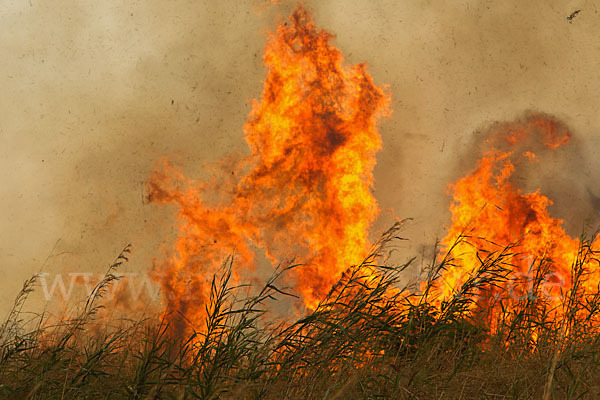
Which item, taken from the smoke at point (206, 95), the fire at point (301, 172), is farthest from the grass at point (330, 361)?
the smoke at point (206, 95)

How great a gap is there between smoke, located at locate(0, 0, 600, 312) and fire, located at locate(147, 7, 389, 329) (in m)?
0.18

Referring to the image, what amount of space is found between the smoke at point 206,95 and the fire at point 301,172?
18 cm

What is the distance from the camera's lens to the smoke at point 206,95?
20.8 ft

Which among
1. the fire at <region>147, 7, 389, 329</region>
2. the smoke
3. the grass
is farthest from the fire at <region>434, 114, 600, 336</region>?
the grass

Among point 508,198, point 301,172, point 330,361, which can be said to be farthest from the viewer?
point 301,172

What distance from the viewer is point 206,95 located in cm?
643

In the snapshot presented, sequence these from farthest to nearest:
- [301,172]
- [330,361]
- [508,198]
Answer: [301,172], [508,198], [330,361]

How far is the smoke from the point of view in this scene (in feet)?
20.8

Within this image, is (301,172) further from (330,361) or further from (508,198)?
(330,361)

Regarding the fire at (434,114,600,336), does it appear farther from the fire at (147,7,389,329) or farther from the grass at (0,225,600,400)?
the grass at (0,225,600,400)

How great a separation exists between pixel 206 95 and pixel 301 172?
1476 mm

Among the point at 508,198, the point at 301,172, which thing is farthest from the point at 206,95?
the point at 508,198

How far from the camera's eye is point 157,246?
6.33 meters

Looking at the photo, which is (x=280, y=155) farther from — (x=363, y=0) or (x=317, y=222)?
(x=363, y=0)
